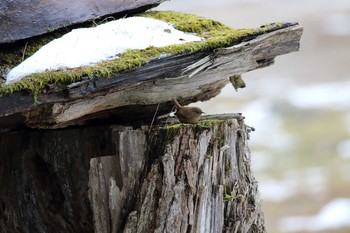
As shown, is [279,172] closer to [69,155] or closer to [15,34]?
[69,155]

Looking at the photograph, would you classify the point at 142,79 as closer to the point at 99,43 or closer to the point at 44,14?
the point at 99,43

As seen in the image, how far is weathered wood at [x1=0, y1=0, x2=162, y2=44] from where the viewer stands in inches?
182

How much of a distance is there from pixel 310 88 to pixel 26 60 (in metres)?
18.0

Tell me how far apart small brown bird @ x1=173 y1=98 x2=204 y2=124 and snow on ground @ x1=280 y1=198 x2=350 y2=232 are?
28.9 feet

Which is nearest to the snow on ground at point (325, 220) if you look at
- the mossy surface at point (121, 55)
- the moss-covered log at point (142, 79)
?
the moss-covered log at point (142, 79)

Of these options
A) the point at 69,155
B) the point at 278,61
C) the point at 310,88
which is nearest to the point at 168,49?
the point at 69,155

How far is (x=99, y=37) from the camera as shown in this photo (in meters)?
4.81

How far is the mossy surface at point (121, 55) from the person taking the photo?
434 centimetres

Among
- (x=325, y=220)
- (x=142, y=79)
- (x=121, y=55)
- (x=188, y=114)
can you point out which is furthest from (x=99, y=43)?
(x=325, y=220)

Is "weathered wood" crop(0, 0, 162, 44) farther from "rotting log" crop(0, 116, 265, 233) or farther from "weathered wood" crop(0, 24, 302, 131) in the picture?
"rotting log" crop(0, 116, 265, 233)

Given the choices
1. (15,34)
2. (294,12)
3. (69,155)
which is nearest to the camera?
(15,34)

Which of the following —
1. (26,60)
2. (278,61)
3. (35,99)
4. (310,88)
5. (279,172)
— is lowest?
(35,99)

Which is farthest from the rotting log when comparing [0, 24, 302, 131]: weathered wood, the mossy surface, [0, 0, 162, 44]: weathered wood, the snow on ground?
the snow on ground

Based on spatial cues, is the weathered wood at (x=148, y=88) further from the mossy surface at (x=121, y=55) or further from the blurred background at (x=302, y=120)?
the blurred background at (x=302, y=120)
